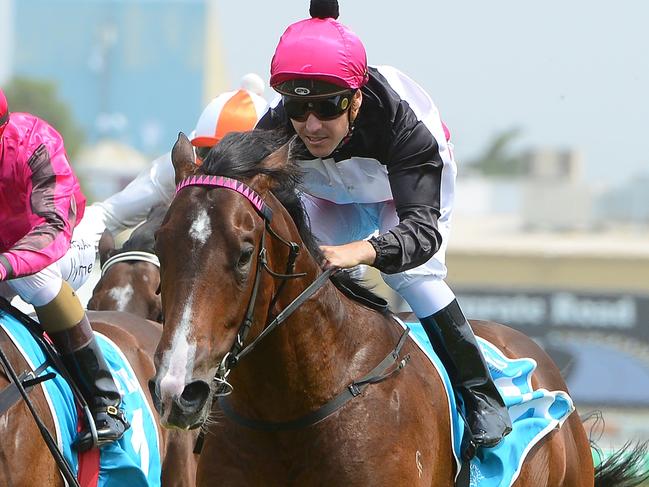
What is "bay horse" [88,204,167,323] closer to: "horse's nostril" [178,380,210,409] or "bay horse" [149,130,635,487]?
"bay horse" [149,130,635,487]

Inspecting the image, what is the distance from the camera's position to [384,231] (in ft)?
15.9

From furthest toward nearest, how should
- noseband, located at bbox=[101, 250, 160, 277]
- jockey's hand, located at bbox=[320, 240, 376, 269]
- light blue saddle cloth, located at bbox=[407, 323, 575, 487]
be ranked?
noseband, located at bbox=[101, 250, 160, 277]
light blue saddle cloth, located at bbox=[407, 323, 575, 487]
jockey's hand, located at bbox=[320, 240, 376, 269]

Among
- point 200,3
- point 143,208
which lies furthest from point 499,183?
point 143,208

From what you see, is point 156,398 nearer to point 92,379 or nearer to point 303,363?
point 303,363

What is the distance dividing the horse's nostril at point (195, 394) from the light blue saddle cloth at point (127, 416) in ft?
4.81

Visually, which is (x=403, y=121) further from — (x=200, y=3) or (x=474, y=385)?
(x=200, y=3)

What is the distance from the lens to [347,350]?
414 cm

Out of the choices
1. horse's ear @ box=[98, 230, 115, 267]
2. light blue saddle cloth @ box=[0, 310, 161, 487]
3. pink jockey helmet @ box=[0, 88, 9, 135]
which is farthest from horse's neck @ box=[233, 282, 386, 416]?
horse's ear @ box=[98, 230, 115, 267]

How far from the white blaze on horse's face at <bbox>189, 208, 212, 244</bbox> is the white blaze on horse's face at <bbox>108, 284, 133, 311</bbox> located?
2.97 meters

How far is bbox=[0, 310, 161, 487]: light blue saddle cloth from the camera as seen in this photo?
4793 millimetres

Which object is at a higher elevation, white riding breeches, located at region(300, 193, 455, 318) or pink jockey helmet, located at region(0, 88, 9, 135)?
pink jockey helmet, located at region(0, 88, 9, 135)

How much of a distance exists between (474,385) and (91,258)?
1.86 metres

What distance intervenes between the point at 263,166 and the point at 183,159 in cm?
24

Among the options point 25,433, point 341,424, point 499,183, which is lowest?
point 499,183
